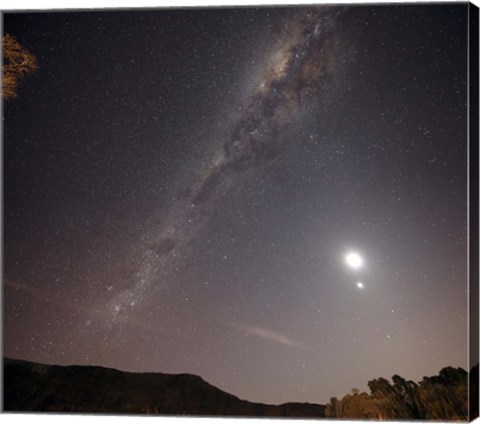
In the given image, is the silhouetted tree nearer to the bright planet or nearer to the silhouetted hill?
the silhouetted hill

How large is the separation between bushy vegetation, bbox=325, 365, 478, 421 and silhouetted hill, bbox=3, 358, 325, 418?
0.29 meters

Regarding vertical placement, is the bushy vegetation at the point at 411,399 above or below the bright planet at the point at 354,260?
below

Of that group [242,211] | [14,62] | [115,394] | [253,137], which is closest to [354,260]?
[242,211]

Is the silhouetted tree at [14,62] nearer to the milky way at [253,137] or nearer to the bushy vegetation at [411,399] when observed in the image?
the milky way at [253,137]

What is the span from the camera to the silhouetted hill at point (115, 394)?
444 cm

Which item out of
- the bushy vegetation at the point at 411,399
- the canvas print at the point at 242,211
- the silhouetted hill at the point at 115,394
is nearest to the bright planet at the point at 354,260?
the canvas print at the point at 242,211

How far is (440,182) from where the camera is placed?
435cm

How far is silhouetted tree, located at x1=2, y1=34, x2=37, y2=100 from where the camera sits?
4605 mm

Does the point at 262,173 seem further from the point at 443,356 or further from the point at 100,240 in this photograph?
the point at 443,356

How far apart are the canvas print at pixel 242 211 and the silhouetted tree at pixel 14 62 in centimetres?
1

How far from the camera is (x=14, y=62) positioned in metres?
4.63

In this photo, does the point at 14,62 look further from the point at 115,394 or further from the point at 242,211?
the point at 115,394

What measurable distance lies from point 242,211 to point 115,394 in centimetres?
147

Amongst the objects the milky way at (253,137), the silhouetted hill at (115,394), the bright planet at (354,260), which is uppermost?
the milky way at (253,137)
